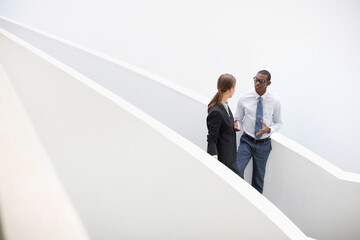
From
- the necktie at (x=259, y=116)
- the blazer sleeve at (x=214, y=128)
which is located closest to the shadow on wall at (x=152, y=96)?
the necktie at (x=259, y=116)

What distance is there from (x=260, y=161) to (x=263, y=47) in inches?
143

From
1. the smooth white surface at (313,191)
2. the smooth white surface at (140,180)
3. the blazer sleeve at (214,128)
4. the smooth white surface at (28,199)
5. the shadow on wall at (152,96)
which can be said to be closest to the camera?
the smooth white surface at (28,199)

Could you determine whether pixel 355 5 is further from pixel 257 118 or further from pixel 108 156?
pixel 108 156

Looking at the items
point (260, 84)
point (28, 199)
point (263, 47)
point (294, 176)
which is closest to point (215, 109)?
point (260, 84)

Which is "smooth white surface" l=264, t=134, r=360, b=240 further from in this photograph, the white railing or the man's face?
the man's face

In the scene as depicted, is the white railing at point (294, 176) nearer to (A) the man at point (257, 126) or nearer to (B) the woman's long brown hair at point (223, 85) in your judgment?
(A) the man at point (257, 126)

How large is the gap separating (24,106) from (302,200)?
2.33 m

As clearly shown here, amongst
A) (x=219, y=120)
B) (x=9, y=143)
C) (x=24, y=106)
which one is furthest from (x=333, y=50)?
(x=9, y=143)

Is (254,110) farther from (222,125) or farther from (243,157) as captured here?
(222,125)

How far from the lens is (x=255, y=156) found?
2.92 metres

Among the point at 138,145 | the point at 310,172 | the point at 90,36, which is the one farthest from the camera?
the point at 90,36

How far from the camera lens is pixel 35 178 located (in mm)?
1339

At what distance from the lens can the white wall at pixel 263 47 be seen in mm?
5301

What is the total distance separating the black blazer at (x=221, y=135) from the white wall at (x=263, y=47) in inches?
141
